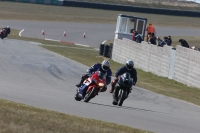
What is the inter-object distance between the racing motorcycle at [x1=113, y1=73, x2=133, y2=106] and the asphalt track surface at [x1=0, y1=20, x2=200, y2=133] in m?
0.30

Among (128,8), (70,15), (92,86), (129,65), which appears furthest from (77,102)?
(128,8)

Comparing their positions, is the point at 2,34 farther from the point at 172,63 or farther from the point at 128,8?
the point at 128,8

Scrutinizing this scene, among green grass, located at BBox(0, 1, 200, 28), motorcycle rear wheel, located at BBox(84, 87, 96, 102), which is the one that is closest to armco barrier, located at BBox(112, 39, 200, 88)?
motorcycle rear wheel, located at BBox(84, 87, 96, 102)

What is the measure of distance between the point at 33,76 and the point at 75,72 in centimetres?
327

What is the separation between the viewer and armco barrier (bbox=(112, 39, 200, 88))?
73.3 ft

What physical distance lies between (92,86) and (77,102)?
565 millimetres

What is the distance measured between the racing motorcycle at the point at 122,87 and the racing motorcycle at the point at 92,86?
1.31 feet

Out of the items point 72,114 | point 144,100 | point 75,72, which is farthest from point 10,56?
point 72,114

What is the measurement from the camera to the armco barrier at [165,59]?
73.3ft

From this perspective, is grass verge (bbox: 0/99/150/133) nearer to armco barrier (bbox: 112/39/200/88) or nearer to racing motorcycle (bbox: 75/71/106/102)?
racing motorcycle (bbox: 75/71/106/102)

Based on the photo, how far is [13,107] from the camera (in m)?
10.9

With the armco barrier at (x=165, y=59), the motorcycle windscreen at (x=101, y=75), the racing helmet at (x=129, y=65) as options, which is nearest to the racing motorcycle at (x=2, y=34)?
the armco barrier at (x=165, y=59)

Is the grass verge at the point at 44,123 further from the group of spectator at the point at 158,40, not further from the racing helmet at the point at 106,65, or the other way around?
the group of spectator at the point at 158,40

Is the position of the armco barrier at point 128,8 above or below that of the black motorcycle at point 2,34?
above
